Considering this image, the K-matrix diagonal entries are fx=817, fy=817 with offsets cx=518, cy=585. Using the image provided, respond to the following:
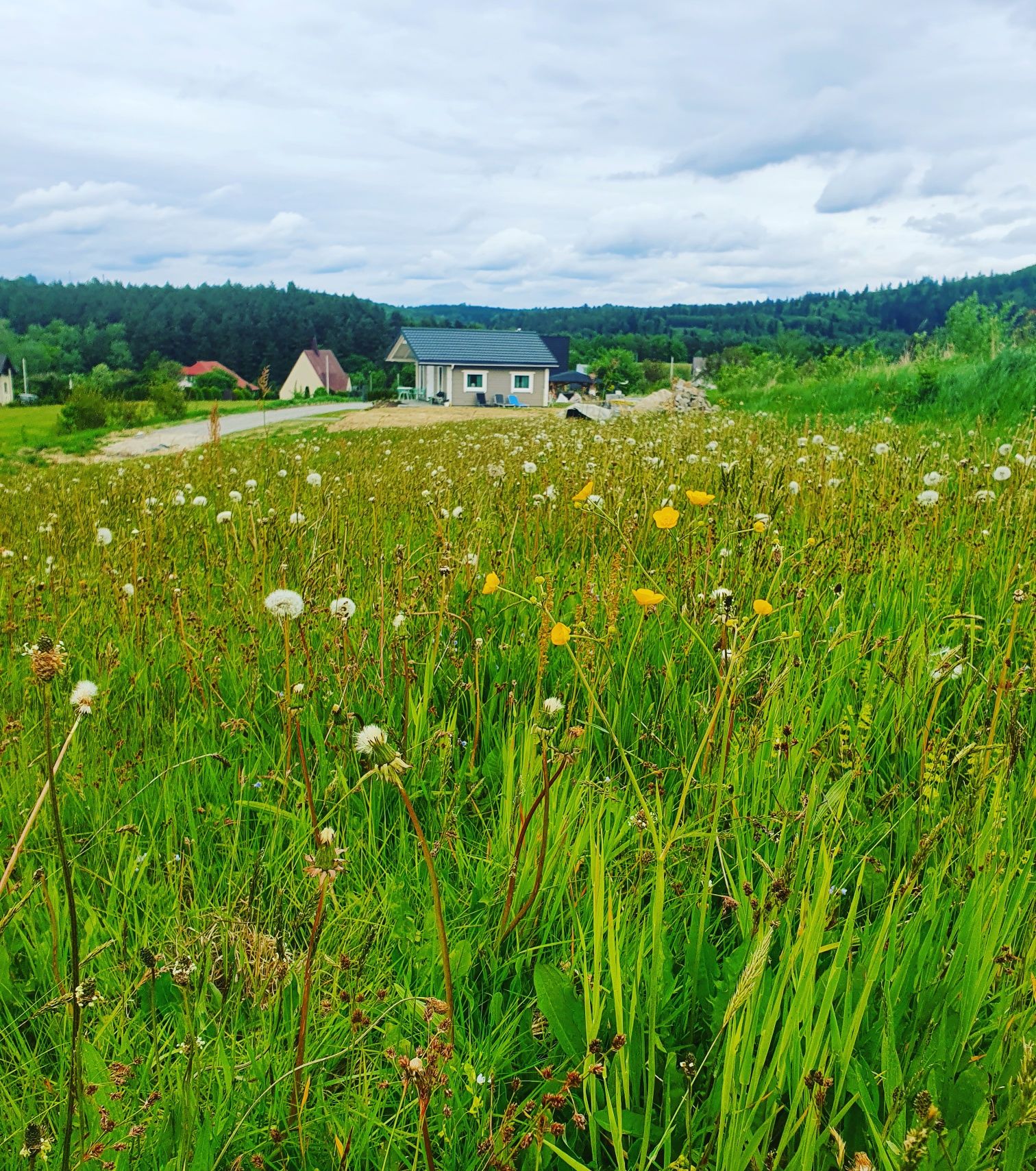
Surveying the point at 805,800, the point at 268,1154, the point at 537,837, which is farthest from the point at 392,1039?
the point at 805,800

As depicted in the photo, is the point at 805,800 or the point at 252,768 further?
the point at 252,768

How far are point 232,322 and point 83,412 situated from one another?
112608mm

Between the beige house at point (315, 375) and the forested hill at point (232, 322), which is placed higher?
the forested hill at point (232, 322)

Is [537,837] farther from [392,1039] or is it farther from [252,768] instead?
[252,768]

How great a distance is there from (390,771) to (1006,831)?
148 centimetres

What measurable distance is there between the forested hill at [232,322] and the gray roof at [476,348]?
233 ft

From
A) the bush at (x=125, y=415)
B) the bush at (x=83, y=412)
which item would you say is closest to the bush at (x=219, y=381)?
the bush at (x=125, y=415)

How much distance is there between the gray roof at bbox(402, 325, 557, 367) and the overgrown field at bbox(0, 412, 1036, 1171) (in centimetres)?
5636

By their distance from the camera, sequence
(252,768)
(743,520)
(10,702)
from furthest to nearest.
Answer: (743,520) < (10,702) < (252,768)

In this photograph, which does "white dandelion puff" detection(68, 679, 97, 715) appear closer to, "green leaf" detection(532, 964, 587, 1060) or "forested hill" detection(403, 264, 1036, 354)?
"green leaf" detection(532, 964, 587, 1060)

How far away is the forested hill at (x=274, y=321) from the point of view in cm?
12475

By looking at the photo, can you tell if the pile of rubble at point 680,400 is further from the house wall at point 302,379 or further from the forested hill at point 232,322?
the forested hill at point 232,322

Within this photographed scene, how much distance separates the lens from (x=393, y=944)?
5.31 ft

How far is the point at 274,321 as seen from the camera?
132 m
